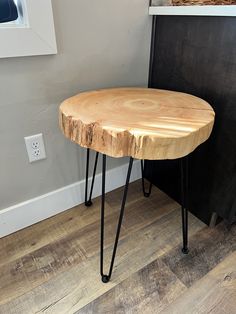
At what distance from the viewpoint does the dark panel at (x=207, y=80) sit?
0.82 metres

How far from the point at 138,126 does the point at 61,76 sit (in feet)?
1.52

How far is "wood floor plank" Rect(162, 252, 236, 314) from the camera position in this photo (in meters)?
0.79

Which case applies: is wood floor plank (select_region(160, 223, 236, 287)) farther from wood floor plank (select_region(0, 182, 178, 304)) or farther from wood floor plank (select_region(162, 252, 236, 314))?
wood floor plank (select_region(0, 182, 178, 304))

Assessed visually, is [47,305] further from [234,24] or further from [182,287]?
[234,24]

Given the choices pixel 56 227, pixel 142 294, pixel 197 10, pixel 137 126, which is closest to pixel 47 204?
pixel 56 227

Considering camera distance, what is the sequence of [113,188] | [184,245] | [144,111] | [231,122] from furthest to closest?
1. [113,188]
2. [184,245]
3. [231,122]
4. [144,111]

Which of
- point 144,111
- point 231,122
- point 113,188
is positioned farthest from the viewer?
point 113,188

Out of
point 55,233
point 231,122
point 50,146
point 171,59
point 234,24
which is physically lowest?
point 55,233

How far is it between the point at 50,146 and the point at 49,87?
24 cm

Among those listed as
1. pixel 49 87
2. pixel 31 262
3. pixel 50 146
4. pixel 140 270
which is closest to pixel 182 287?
pixel 140 270

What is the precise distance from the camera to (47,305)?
796 millimetres

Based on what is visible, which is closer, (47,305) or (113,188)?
(47,305)

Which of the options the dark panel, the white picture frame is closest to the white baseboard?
the dark panel

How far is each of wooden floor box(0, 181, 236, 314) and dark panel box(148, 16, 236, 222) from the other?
0.17 metres
